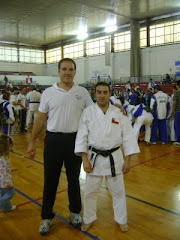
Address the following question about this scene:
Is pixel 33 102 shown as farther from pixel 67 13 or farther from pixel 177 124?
pixel 67 13

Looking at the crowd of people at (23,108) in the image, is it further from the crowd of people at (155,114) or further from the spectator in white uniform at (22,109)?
the crowd of people at (155,114)

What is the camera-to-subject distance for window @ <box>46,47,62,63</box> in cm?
2862

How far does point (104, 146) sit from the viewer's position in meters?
2.40

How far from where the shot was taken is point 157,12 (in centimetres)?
1767

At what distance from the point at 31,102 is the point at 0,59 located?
67.2ft

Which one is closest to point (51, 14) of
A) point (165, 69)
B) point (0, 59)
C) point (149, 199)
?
point (165, 69)

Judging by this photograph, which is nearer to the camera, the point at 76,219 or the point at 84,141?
the point at 84,141

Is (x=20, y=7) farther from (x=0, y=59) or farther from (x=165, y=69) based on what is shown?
(x=0, y=59)

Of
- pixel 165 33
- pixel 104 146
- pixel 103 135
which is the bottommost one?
pixel 104 146

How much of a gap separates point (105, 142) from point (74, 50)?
25.2 m

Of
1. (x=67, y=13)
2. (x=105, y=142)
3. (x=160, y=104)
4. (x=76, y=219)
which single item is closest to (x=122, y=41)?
(x=67, y=13)

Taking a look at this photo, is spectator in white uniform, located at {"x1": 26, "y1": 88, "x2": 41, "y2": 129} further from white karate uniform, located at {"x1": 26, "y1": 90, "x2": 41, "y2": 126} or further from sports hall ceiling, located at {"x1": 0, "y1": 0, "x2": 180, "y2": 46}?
sports hall ceiling, located at {"x1": 0, "y1": 0, "x2": 180, "y2": 46}

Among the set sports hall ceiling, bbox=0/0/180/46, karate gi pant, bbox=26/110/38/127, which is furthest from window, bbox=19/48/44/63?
karate gi pant, bbox=26/110/38/127

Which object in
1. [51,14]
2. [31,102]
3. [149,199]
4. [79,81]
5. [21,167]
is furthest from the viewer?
[79,81]
